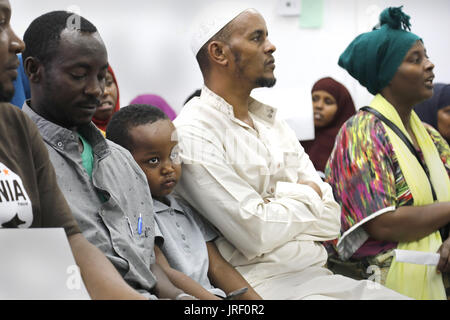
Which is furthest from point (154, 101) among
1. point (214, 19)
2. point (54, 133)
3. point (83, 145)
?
point (54, 133)

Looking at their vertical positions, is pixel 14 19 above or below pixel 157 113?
above

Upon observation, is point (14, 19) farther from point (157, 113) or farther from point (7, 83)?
point (7, 83)

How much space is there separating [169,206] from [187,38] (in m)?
1.84

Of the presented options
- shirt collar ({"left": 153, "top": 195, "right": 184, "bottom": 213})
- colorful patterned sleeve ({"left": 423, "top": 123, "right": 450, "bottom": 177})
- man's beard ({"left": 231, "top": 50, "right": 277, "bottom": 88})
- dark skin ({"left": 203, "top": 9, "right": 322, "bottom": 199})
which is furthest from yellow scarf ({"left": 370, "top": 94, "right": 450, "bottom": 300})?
shirt collar ({"left": 153, "top": 195, "right": 184, "bottom": 213})

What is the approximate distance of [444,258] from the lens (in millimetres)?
2508

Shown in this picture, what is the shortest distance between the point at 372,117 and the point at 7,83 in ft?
5.73

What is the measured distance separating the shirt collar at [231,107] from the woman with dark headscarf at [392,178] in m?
0.42

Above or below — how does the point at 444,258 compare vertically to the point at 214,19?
below

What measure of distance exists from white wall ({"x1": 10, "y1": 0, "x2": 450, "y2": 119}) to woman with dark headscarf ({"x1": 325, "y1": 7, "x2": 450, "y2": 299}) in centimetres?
98

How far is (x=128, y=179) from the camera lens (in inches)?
67.6

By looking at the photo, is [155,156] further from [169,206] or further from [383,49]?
[383,49]

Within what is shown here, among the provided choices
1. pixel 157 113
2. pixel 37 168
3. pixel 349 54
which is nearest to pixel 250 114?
pixel 157 113

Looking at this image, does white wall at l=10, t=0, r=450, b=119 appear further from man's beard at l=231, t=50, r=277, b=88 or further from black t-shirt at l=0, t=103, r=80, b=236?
black t-shirt at l=0, t=103, r=80, b=236

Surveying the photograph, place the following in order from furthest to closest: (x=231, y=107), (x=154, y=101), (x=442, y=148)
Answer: (x=154, y=101) → (x=442, y=148) → (x=231, y=107)
